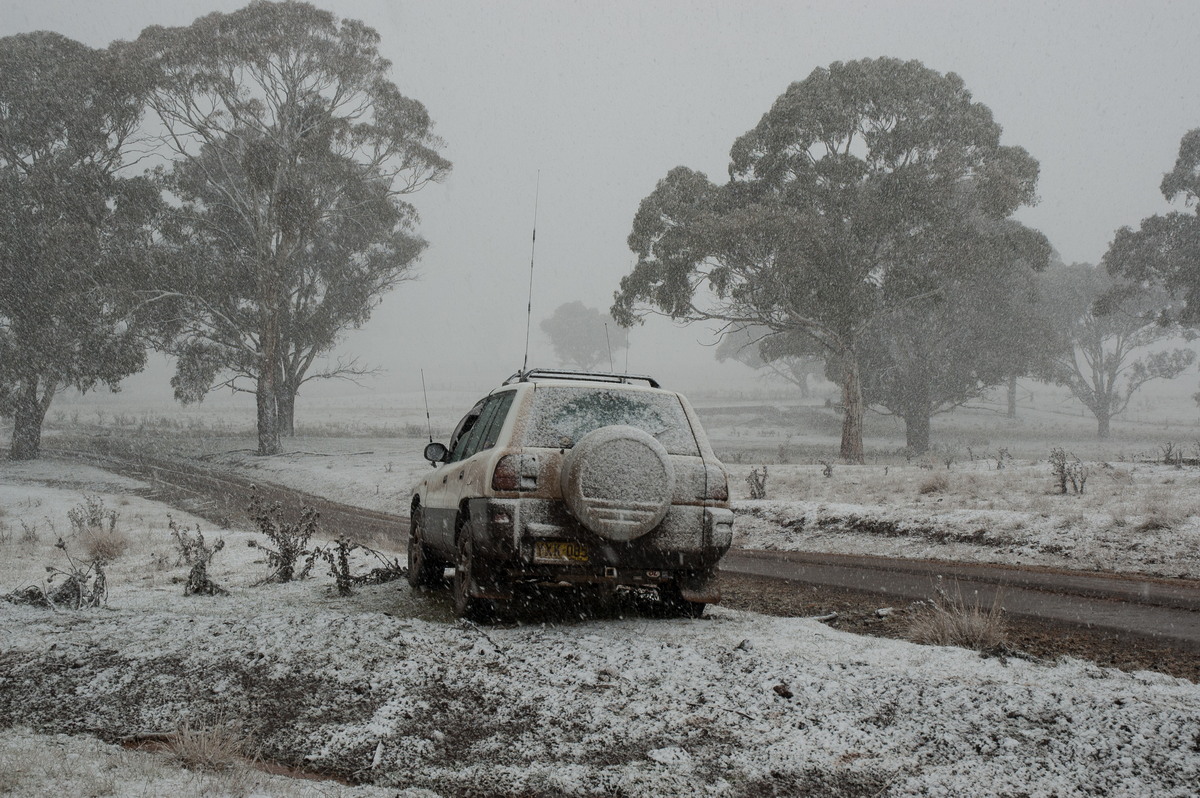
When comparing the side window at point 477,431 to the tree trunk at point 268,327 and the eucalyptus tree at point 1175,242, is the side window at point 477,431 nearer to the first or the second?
the tree trunk at point 268,327

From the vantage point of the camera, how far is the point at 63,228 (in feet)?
85.7

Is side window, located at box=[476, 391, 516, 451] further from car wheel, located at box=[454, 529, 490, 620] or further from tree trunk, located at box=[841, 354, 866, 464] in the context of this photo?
tree trunk, located at box=[841, 354, 866, 464]

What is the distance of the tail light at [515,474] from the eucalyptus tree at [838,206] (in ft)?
62.7

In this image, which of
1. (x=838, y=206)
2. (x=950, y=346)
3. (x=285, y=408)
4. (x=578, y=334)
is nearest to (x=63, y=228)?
(x=285, y=408)

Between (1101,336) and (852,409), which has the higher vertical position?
(1101,336)

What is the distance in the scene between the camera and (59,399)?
94.6 meters

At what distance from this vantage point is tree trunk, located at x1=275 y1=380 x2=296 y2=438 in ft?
116

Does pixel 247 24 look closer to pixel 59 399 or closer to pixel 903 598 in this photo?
pixel 903 598

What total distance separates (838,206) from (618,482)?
22.4 meters

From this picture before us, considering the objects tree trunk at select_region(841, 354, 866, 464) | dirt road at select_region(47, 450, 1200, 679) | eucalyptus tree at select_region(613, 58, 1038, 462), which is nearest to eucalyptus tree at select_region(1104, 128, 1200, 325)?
eucalyptus tree at select_region(613, 58, 1038, 462)

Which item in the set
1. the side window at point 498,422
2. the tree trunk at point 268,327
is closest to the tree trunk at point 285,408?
the tree trunk at point 268,327

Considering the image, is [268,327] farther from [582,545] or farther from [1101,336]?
[1101,336]

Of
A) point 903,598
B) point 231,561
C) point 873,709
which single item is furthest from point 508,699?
point 231,561

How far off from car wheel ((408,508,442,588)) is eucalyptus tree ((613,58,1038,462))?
17596 millimetres
